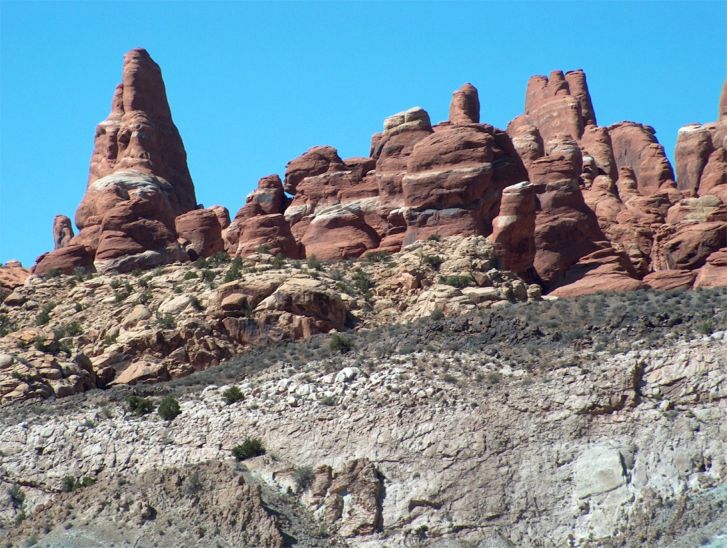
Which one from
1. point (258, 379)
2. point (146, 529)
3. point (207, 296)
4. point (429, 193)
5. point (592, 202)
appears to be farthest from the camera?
point (592, 202)

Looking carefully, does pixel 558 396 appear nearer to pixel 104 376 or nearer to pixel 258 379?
pixel 258 379

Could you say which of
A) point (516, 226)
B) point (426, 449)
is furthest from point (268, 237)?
point (426, 449)

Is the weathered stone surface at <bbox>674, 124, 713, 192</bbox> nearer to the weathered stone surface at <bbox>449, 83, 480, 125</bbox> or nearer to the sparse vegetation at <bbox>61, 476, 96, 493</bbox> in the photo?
the weathered stone surface at <bbox>449, 83, 480, 125</bbox>

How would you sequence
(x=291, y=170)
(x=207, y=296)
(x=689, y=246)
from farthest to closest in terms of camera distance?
(x=291, y=170) < (x=689, y=246) < (x=207, y=296)

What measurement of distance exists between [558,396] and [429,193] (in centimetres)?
2295

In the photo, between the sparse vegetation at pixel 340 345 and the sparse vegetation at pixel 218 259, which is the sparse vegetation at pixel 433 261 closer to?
the sparse vegetation at pixel 340 345

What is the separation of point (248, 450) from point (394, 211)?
2515cm

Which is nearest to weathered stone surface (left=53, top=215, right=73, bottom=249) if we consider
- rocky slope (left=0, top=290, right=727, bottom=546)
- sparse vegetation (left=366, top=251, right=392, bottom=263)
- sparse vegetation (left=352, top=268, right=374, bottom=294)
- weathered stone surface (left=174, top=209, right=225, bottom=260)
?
weathered stone surface (left=174, top=209, right=225, bottom=260)

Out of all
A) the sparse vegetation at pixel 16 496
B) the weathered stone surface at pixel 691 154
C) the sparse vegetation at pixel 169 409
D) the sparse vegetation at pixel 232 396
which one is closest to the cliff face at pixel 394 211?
the sparse vegetation at pixel 232 396

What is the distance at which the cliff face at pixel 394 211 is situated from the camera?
6669 cm

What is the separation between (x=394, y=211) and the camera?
69.4 m

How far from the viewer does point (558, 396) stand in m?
45.6

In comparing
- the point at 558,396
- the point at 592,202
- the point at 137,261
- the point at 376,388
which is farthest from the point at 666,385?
the point at 592,202

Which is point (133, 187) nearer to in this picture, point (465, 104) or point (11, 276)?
point (11, 276)
